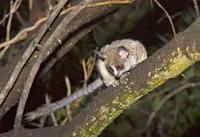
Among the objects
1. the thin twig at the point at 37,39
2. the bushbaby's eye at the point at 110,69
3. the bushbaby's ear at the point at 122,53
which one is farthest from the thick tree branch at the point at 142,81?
the bushbaby's eye at the point at 110,69

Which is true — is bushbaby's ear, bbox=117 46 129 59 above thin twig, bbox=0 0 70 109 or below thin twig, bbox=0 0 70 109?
below

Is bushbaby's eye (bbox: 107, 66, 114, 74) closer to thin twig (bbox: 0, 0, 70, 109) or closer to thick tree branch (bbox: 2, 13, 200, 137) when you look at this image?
thick tree branch (bbox: 2, 13, 200, 137)

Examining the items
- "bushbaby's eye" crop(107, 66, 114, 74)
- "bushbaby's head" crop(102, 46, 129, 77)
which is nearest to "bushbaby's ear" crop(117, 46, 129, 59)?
"bushbaby's head" crop(102, 46, 129, 77)

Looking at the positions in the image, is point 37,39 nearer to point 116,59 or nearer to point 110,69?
point 116,59

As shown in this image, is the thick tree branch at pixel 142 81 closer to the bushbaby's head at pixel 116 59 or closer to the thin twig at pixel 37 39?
the thin twig at pixel 37 39

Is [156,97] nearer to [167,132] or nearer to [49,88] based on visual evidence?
[167,132]

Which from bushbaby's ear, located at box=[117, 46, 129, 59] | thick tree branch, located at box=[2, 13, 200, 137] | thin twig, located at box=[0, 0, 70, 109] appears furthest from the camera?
bushbaby's ear, located at box=[117, 46, 129, 59]

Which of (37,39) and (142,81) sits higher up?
(37,39)

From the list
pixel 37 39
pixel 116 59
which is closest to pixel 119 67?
pixel 116 59
